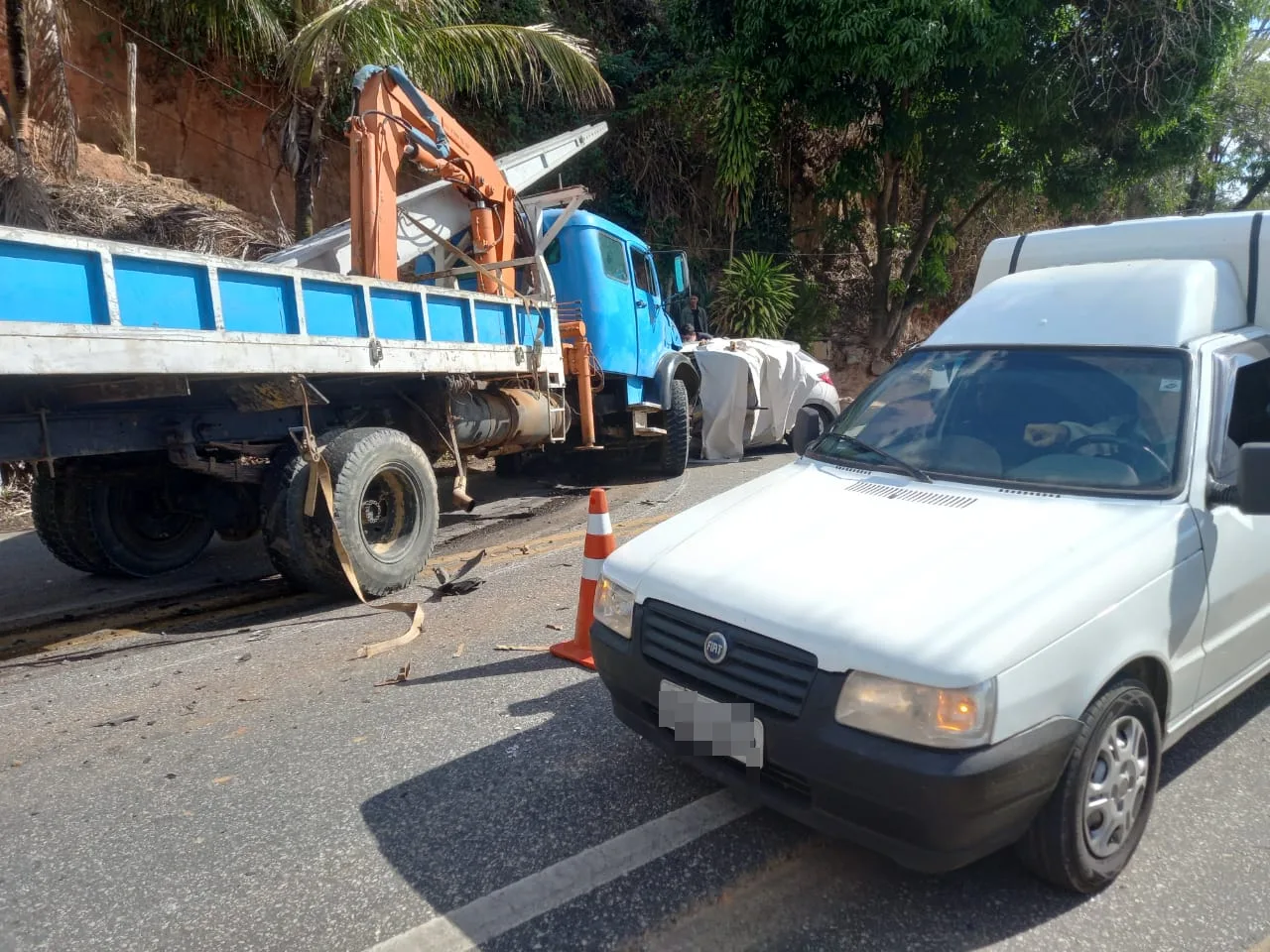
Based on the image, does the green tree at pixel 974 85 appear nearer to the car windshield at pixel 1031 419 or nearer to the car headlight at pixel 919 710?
the car windshield at pixel 1031 419

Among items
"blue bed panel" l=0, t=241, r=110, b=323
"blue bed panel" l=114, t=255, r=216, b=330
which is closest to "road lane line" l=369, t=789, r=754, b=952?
"blue bed panel" l=0, t=241, r=110, b=323

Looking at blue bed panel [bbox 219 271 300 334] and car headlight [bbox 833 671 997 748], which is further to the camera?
blue bed panel [bbox 219 271 300 334]

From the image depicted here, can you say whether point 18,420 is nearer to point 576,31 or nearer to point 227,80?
point 227,80

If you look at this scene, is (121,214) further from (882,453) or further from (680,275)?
(882,453)

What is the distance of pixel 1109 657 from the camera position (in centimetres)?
247

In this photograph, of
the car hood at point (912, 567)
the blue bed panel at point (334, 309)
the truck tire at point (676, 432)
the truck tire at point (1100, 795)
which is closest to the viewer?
the car hood at point (912, 567)

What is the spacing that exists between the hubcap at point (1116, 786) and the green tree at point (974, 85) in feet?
40.5

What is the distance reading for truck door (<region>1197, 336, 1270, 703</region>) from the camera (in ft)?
9.67

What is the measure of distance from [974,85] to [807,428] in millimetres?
13552

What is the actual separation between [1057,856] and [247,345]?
4.50 m

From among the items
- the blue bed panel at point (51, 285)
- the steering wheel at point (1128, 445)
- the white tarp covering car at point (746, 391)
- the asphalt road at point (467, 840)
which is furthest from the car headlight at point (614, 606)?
the white tarp covering car at point (746, 391)

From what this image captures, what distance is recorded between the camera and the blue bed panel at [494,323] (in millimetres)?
7082

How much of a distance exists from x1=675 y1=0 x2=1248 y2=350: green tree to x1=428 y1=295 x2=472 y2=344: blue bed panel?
9.12 meters

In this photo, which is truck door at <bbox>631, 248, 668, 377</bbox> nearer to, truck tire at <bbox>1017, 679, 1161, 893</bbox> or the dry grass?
the dry grass
